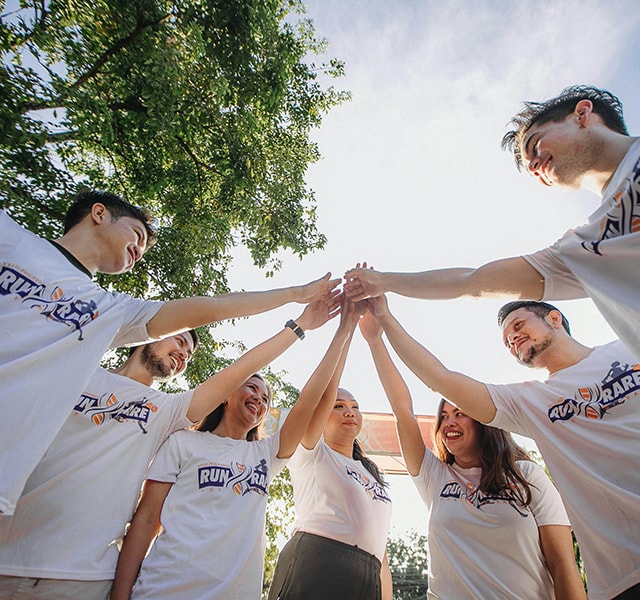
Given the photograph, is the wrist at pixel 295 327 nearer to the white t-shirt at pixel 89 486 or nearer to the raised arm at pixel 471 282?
the raised arm at pixel 471 282

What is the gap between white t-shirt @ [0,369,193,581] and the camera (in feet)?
5.62

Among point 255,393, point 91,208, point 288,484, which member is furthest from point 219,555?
point 288,484

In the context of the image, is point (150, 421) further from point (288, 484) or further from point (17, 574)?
point (288, 484)

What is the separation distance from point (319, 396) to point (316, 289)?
73 centimetres

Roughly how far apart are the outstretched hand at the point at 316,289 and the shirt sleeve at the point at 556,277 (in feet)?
4.55

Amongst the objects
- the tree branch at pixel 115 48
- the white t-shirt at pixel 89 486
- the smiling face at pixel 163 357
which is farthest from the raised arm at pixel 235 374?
the tree branch at pixel 115 48

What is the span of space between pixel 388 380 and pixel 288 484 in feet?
15.0

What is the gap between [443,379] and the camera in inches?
94.0

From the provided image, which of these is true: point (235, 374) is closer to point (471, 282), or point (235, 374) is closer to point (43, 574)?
point (43, 574)

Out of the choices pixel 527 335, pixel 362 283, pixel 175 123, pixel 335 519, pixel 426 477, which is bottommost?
pixel 335 519

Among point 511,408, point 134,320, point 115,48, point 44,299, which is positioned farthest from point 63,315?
point 115,48

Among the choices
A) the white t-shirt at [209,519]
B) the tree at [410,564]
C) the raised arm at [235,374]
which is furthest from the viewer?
the tree at [410,564]

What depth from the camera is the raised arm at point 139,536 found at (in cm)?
188

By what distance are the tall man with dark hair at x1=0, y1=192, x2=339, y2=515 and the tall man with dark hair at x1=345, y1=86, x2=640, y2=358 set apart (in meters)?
1.26
